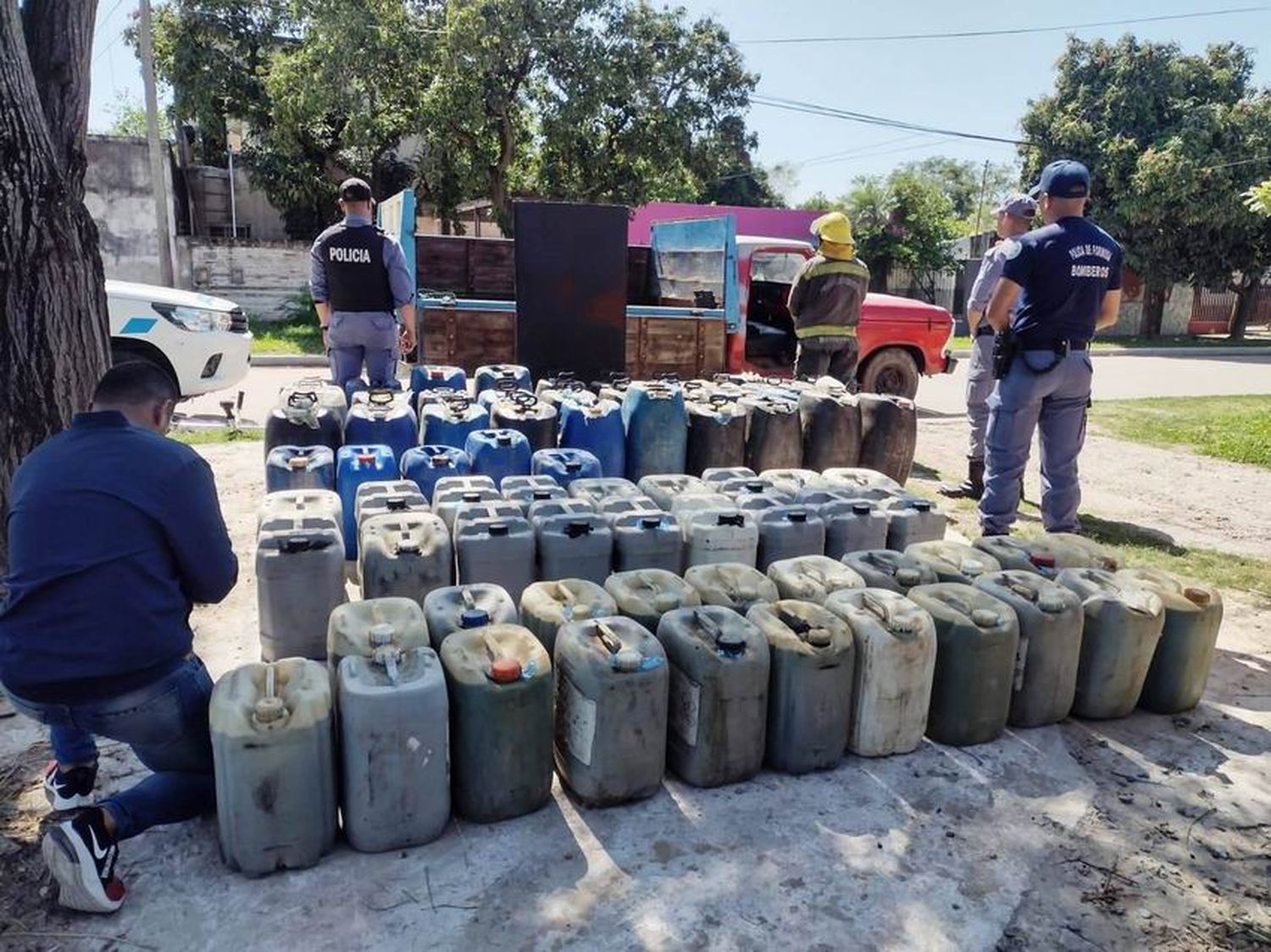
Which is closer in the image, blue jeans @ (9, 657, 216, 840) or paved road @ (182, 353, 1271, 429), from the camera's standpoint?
blue jeans @ (9, 657, 216, 840)

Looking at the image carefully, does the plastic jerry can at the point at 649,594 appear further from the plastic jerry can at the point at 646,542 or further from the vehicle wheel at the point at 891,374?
the vehicle wheel at the point at 891,374

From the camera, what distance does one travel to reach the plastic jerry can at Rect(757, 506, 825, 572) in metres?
4.27

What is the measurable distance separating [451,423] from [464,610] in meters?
2.67

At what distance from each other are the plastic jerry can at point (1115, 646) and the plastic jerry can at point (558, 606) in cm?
191

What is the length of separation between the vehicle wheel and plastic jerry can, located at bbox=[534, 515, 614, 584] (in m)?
6.88

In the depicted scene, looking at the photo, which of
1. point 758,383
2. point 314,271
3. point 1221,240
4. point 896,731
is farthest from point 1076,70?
point 896,731

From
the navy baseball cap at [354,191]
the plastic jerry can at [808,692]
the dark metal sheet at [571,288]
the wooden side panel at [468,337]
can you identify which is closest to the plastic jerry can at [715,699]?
the plastic jerry can at [808,692]

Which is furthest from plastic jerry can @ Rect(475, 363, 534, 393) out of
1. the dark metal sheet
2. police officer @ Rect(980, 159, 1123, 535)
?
police officer @ Rect(980, 159, 1123, 535)

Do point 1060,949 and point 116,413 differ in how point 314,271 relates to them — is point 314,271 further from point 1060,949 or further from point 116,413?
point 1060,949

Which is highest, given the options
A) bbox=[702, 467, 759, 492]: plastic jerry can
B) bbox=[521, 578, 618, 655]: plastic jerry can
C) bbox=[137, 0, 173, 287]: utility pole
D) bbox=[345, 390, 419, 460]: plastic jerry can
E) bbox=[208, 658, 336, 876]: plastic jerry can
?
bbox=[137, 0, 173, 287]: utility pole

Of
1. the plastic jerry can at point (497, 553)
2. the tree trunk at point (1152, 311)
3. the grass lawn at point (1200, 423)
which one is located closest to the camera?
the plastic jerry can at point (497, 553)

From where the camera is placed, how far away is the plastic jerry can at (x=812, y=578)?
3.56 metres

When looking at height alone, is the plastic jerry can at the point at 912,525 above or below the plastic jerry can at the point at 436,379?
below

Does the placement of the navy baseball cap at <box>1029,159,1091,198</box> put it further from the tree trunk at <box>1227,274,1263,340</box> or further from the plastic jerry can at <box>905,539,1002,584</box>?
Answer: the tree trunk at <box>1227,274,1263,340</box>
